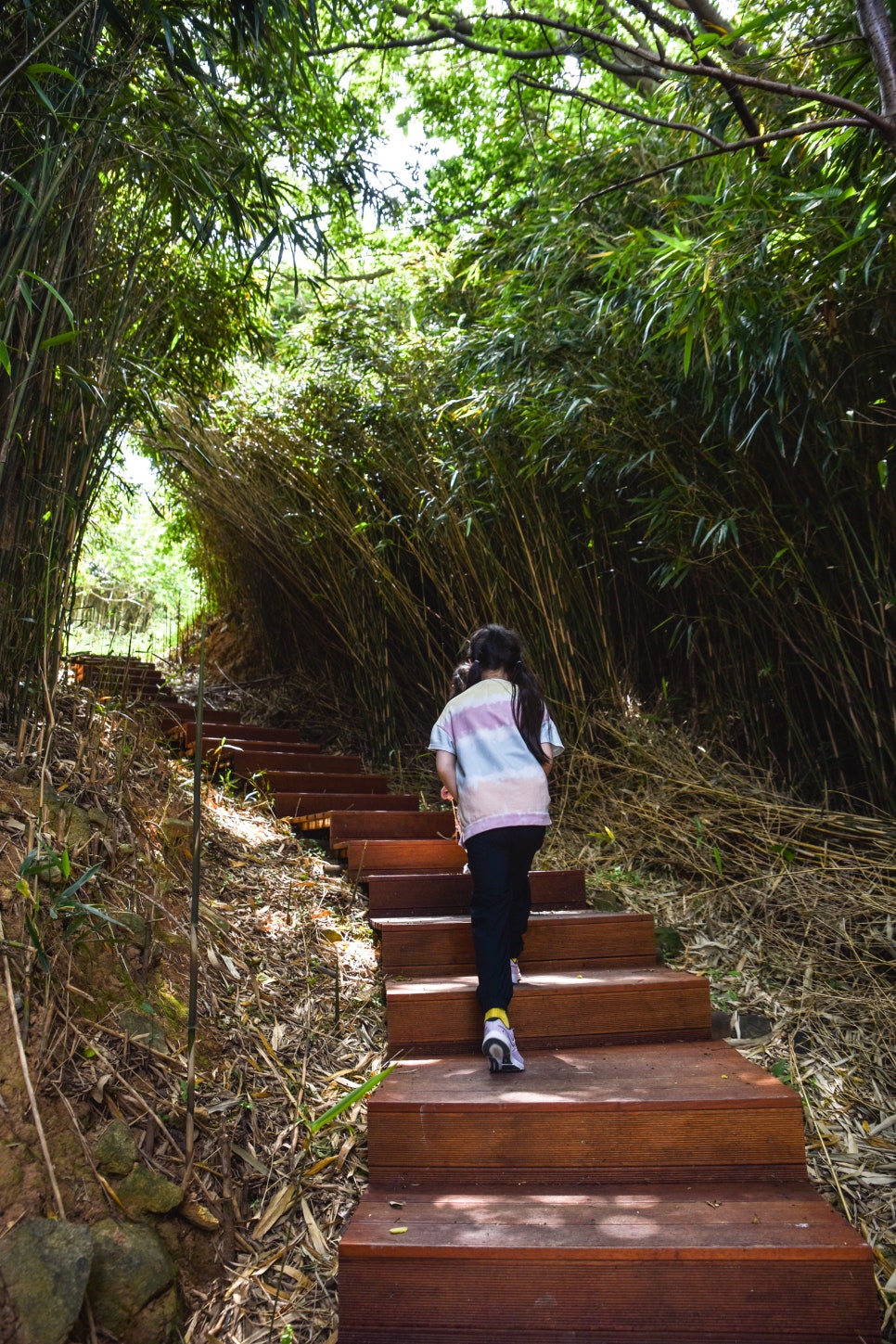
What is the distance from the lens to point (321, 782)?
12.7 feet

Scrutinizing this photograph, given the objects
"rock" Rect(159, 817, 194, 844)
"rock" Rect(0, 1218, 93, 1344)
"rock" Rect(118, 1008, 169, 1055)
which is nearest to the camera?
"rock" Rect(0, 1218, 93, 1344)

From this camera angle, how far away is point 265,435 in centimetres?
460

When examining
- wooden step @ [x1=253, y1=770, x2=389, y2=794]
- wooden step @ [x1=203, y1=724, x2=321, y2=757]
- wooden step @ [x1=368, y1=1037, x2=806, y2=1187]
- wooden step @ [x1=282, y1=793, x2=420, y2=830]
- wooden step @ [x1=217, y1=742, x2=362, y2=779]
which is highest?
wooden step @ [x1=203, y1=724, x2=321, y2=757]

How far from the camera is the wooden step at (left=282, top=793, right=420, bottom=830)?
342 cm

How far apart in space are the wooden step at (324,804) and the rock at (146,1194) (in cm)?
177

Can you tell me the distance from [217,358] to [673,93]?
6.86 ft

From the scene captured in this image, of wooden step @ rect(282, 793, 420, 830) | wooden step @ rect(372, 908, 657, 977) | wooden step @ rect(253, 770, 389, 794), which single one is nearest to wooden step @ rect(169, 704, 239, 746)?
wooden step @ rect(253, 770, 389, 794)

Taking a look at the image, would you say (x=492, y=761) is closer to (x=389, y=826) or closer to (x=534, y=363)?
(x=389, y=826)

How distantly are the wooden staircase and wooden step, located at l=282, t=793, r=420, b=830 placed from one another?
92 centimetres

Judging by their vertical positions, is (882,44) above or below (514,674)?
above

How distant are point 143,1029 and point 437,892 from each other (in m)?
1.20

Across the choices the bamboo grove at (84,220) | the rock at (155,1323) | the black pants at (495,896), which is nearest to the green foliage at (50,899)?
the bamboo grove at (84,220)

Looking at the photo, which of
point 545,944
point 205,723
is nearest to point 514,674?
point 545,944

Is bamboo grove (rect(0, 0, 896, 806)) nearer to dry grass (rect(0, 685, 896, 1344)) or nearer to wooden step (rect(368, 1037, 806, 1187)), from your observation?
dry grass (rect(0, 685, 896, 1344))
